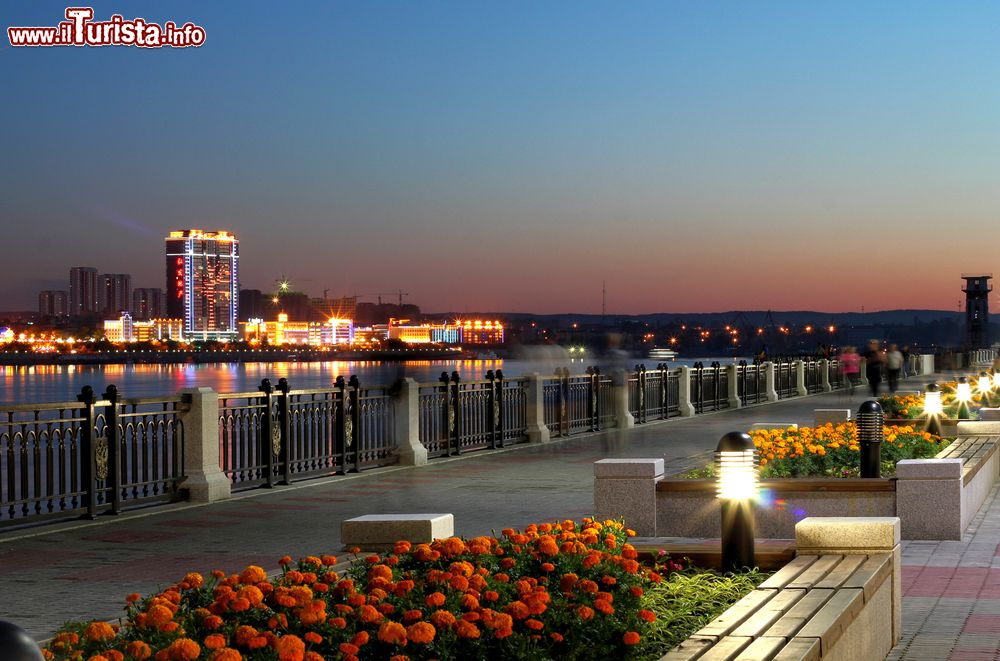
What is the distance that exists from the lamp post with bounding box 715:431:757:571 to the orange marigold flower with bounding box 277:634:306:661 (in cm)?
376

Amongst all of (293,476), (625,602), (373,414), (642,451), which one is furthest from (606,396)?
(625,602)

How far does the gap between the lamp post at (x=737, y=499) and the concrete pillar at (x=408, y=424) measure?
502 inches

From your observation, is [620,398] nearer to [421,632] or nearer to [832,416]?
[832,416]

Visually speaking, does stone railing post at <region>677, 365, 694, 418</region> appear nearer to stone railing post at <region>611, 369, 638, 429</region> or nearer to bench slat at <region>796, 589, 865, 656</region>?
stone railing post at <region>611, 369, 638, 429</region>

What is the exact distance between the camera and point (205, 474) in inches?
655

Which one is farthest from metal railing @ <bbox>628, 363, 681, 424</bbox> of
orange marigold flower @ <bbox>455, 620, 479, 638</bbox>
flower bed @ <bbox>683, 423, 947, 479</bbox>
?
orange marigold flower @ <bbox>455, 620, 479, 638</bbox>

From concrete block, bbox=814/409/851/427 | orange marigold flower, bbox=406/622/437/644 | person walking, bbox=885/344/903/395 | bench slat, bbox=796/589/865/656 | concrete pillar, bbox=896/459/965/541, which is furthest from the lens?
person walking, bbox=885/344/903/395

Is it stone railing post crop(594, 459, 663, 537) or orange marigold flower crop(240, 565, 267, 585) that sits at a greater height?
orange marigold flower crop(240, 565, 267, 585)

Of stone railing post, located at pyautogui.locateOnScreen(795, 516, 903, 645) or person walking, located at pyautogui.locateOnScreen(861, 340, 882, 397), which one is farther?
person walking, located at pyautogui.locateOnScreen(861, 340, 882, 397)

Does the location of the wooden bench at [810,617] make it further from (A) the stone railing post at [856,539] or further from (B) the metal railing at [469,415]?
(B) the metal railing at [469,415]

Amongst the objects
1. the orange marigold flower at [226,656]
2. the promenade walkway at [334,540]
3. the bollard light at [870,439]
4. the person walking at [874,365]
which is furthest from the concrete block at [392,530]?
the person walking at [874,365]

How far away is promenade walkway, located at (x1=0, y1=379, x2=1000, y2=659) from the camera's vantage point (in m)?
9.24

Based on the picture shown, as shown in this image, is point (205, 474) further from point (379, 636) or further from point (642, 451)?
point (379, 636)

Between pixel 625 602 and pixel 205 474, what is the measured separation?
10.8m
